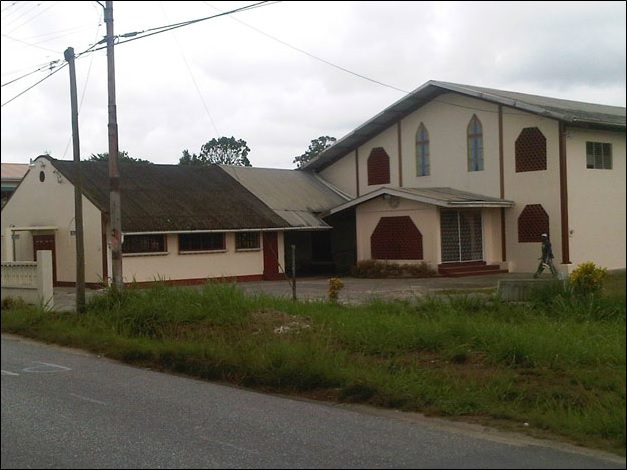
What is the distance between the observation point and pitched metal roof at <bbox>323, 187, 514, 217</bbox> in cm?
2623

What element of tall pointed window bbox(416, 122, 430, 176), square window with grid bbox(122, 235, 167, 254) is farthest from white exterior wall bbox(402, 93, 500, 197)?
square window with grid bbox(122, 235, 167, 254)

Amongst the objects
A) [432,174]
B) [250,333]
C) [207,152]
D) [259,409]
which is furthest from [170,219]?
[259,409]

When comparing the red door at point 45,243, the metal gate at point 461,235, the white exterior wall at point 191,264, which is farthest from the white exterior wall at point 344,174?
the red door at point 45,243

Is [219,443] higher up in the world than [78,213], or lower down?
lower down

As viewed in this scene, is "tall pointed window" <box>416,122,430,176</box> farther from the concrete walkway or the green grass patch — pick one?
the green grass patch

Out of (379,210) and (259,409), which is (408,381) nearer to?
(259,409)

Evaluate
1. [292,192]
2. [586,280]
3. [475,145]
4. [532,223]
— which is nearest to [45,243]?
[292,192]

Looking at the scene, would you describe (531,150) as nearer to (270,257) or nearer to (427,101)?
(427,101)

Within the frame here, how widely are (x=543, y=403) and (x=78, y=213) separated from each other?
39.2 feet

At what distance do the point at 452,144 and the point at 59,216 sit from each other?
14838 millimetres

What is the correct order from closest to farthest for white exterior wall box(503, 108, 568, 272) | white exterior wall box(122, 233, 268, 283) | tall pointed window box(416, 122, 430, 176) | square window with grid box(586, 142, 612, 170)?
1. square window with grid box(586, 142, 612, 170)
2. white exterior wall box(503, 108, 568, 272)
3. white exterior wall box(122, 233, 268, 283)
4. tall pointed window box(416, 122, 430, 176)

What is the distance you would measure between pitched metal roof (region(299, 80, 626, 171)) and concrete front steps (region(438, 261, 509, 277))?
5922 mm

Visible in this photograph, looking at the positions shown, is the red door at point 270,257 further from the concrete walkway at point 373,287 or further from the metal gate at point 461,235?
the metal gate at point 461,235

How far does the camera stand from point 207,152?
34000 millimetres
